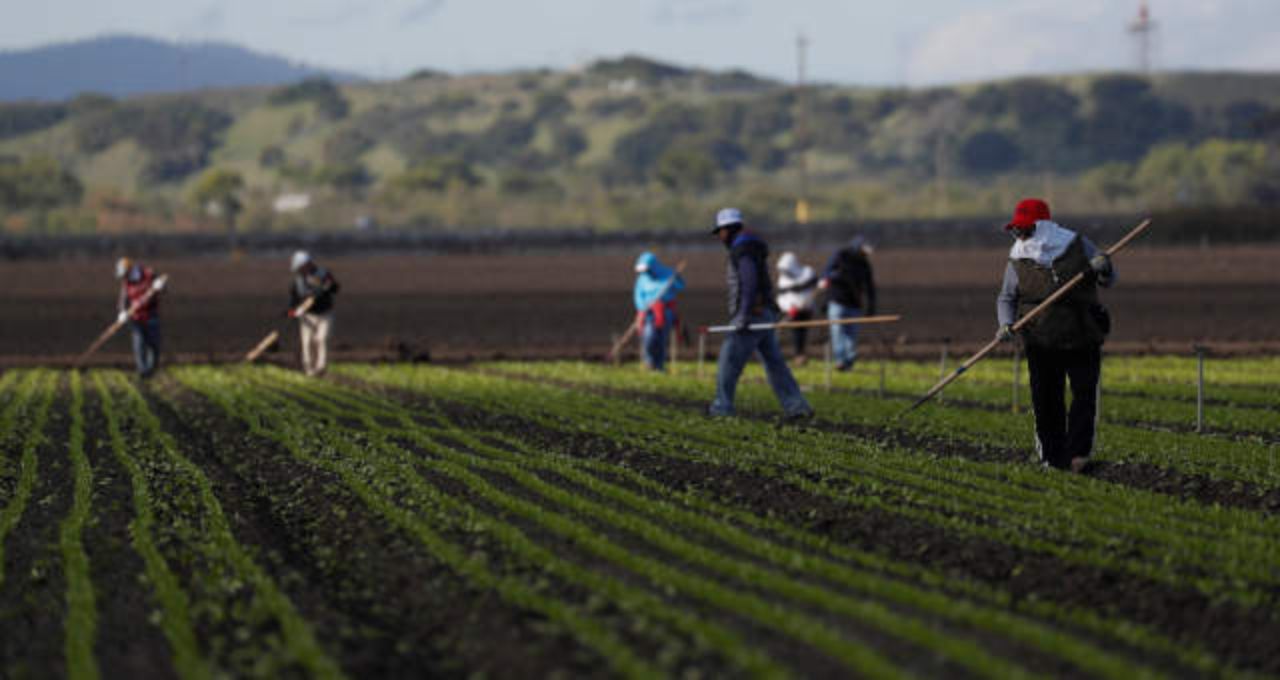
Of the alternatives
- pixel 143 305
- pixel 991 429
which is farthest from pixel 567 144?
pixel 991 429

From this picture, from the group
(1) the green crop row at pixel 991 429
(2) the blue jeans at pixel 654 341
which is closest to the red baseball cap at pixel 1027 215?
(1) the green crop row at pixel 991 429

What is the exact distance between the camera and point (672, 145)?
170000mm

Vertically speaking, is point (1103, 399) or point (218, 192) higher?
point (218, 192)

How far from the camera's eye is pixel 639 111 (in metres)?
191

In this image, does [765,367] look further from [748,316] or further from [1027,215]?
[1027,215]

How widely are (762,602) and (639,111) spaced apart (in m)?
183

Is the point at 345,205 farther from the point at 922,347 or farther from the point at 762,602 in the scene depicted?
the point at 762,602

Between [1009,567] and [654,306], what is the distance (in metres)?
17.9

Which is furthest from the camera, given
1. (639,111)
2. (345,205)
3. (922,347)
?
(639,111)

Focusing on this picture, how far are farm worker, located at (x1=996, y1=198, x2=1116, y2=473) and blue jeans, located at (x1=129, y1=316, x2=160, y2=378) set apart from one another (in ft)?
57.4

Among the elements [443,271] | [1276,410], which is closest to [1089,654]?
[1276,410]

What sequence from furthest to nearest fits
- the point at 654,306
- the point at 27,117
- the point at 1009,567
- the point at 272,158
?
the point at 27,117
the point at 272,158
the point at 654,306
the point at 1009,567

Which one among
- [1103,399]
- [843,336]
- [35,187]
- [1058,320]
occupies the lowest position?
[1103,399]

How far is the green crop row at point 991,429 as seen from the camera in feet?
49.1
